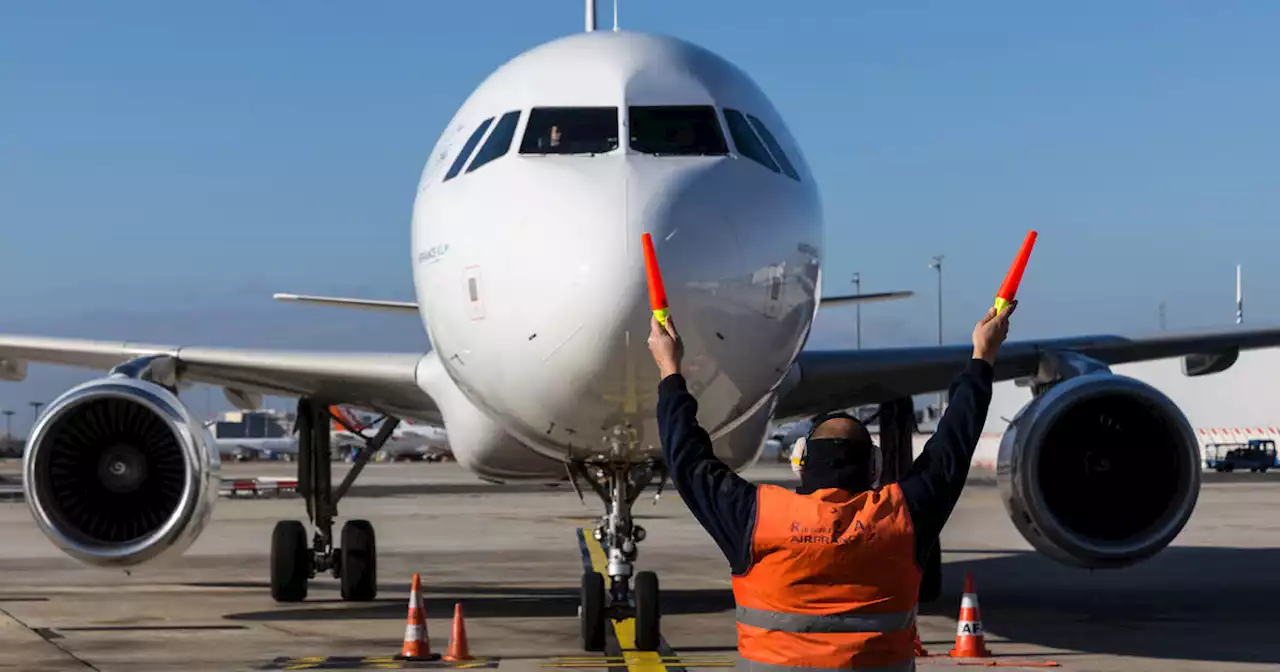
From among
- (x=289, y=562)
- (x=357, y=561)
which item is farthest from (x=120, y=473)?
(x=357, y=561)

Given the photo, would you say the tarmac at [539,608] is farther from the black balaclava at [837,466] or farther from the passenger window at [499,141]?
the black balaclava at [837,466]

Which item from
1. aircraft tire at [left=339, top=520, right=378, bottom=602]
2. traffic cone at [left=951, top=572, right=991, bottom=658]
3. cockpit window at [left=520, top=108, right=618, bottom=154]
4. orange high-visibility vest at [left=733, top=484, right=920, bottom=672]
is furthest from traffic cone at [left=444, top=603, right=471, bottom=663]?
orange high-visibility vest at [left=733, top=484, right=920, bottom=672]

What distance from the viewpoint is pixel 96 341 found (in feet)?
45.1

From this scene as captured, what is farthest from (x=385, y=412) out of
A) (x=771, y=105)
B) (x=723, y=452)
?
(x=771, y=105)

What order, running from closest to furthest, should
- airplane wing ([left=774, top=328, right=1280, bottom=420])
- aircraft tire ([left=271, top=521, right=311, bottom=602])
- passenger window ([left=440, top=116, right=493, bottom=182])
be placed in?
passenger window ([left=440, top=116, right=493, bottom=182]) → airplane wing ([left=774, top=328, right=1280, bottom=420]) → aircraft tire ([left=271, top=521, right=311, bottom=602])

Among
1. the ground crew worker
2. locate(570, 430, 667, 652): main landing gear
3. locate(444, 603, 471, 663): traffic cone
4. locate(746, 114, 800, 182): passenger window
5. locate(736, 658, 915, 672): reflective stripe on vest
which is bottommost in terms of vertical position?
locate(444, 603, 471, 663): traffic cone

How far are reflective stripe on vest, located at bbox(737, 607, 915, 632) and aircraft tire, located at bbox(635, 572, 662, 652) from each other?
19.1 feet

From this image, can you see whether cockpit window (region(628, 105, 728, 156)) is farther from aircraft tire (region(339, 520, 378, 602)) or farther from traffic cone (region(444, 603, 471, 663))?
aircraft tire (region(339, 520, 378, 602))

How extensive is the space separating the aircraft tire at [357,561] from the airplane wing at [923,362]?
3503 mm

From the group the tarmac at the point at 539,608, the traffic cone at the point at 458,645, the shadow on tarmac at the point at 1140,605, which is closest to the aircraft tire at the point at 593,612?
the tarmac at the point at 539,608

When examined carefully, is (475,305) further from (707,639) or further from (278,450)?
(278,450)

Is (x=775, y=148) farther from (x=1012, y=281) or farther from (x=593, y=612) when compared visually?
(x=1012, y=281)

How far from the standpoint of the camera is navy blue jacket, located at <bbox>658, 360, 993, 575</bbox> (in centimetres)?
411

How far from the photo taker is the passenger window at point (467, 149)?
31.5 ft
